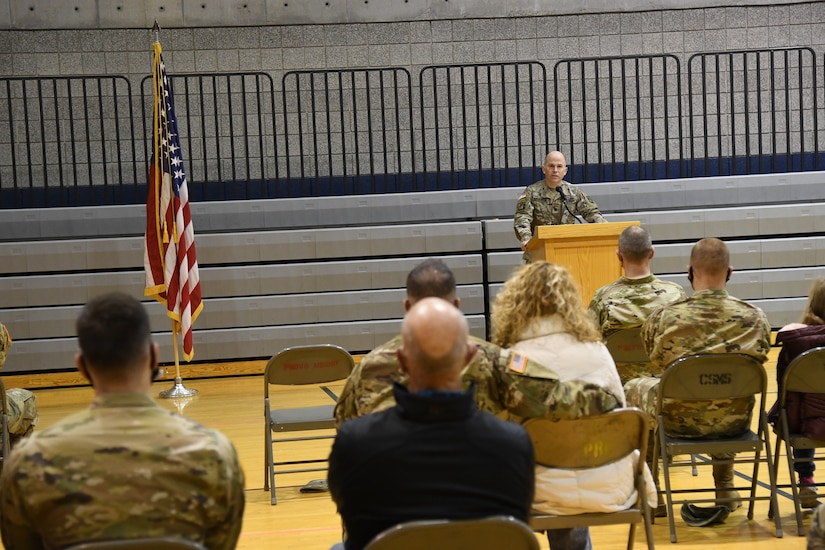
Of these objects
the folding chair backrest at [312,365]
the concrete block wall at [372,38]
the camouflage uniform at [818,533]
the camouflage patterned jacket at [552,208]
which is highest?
the concrete block wall at [372,38]

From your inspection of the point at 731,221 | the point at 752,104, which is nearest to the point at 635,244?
the point at 731,221

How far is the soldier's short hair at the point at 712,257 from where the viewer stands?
4.38m

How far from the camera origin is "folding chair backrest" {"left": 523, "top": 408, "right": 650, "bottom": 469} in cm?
321

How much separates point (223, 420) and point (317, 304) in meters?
2.68

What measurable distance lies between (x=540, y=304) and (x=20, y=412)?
3.33 meters

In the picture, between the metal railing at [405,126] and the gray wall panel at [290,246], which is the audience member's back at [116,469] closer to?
the gray wall panel at [290,246]

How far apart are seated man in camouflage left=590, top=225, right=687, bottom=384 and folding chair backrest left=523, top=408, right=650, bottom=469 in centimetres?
197

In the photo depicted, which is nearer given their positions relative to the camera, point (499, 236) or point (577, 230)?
point (577, 230)

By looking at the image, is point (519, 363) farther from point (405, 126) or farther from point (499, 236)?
point (405, 126)

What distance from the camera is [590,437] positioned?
127 inches

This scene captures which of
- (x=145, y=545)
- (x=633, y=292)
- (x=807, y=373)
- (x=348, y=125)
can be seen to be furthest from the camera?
(x=348, y=125)

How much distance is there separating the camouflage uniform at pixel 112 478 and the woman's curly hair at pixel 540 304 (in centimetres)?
151

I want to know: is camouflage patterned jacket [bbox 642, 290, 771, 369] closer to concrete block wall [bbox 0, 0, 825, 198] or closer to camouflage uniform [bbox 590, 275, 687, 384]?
camouflage uniform [bbox 590, 275, 687, 384]

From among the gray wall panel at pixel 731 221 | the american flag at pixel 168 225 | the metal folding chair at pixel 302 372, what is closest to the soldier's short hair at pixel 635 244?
the metal folding chair at pixel 302 372
